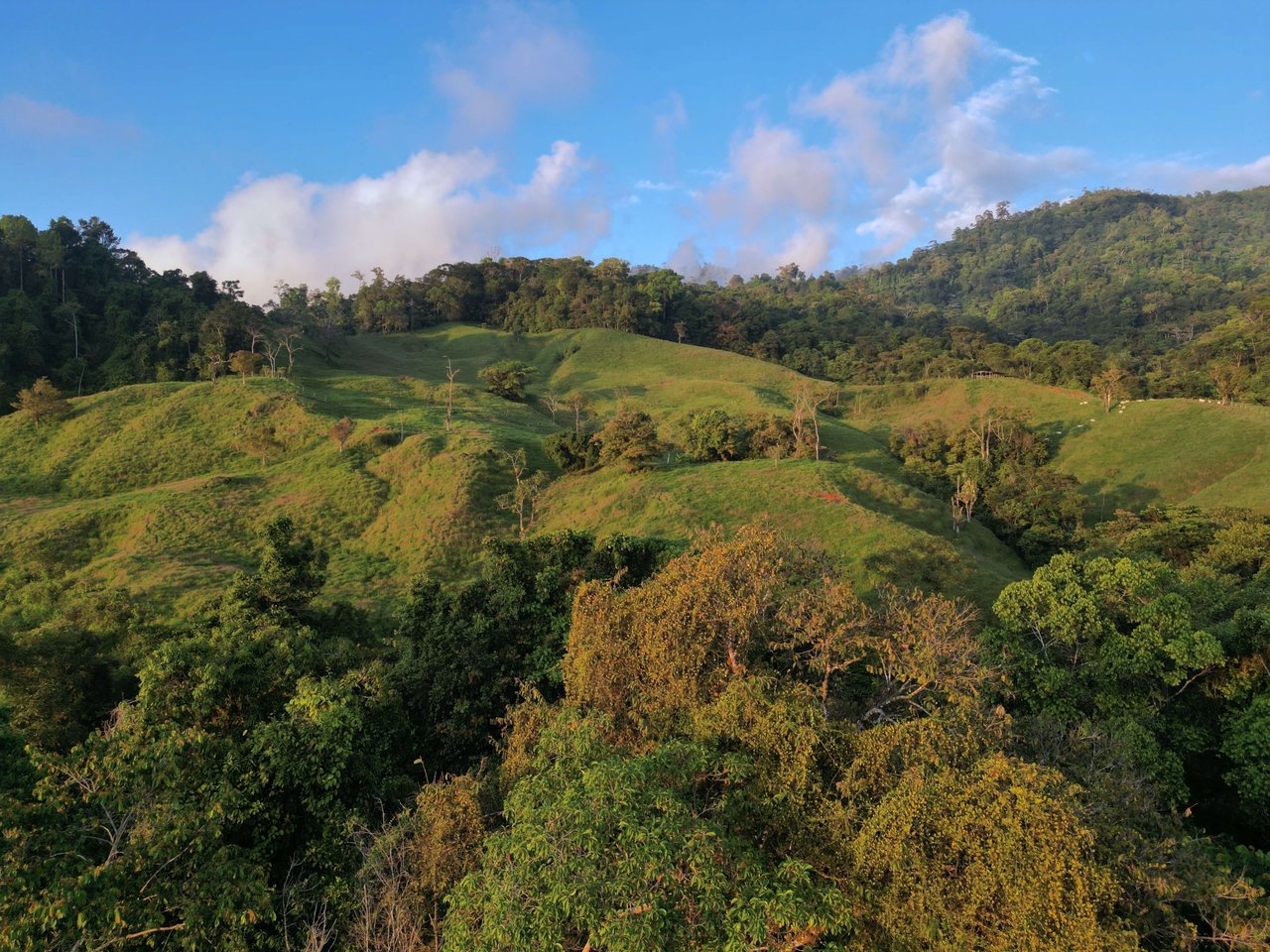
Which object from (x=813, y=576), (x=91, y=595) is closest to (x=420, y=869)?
(x=813, y=576)

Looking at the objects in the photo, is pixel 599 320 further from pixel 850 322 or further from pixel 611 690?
pixel 611 690

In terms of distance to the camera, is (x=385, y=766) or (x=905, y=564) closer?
(x=385, y=766)

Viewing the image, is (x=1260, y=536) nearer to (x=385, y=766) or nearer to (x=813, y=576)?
(x=813, y=576)

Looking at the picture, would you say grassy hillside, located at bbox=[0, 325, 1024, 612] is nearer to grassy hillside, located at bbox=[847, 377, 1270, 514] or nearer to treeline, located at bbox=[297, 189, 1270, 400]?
grassy hillside, located at bbox=[847, 377, 1270, 514]

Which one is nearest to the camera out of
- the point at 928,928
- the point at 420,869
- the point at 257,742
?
the point at 928,928

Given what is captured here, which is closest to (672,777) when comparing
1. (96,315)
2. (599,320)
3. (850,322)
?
(96,315)
